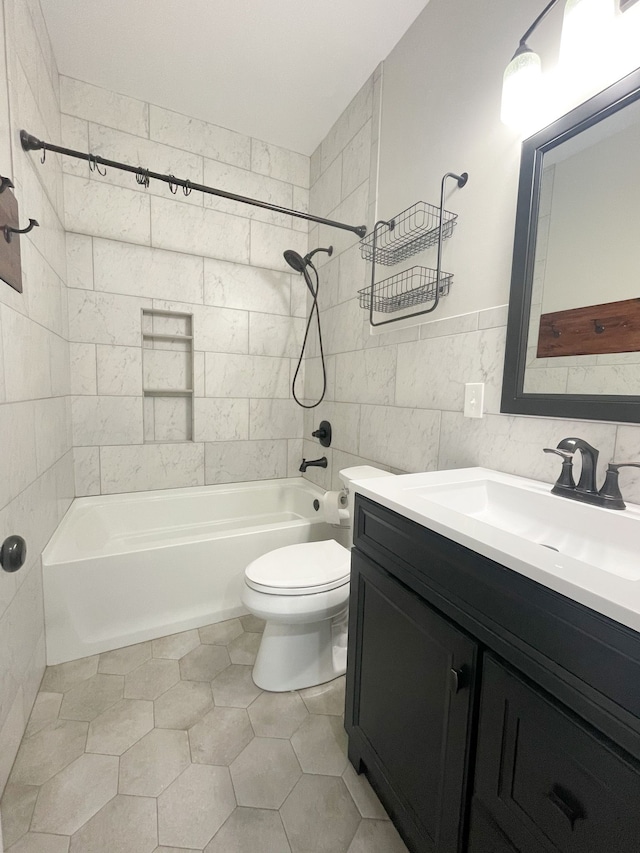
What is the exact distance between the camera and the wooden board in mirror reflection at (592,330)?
3.05 feet

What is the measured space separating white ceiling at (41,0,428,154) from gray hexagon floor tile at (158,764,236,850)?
2909 mm

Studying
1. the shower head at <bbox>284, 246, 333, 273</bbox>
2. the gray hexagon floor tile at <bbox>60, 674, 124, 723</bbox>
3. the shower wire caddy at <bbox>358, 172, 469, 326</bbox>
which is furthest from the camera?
the shower head at <bbox>284, 246, 333, 273</bbox>

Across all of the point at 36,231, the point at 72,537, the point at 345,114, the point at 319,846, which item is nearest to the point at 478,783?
the point at 319,846

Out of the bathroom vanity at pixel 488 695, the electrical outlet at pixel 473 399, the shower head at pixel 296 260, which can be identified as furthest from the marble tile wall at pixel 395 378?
the bathroom vanity at pixel 488 695

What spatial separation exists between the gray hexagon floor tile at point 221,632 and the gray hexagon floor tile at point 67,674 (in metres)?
0.46

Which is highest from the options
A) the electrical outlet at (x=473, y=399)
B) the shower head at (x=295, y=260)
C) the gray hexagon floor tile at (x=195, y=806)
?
the shower head at (x=295, y=260)

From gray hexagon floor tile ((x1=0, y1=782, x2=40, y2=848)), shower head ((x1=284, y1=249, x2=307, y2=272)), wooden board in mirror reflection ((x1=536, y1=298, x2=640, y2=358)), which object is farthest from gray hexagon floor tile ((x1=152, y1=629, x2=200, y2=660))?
shower head ((x1=284, y1=249, x2=307, y2=272))

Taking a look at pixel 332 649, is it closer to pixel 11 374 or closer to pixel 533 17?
pixel 11 374

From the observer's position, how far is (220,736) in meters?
1.28

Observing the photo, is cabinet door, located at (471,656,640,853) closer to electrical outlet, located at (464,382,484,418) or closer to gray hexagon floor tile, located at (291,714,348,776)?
gray hexagon floor tile, located at (291,714,348,776)

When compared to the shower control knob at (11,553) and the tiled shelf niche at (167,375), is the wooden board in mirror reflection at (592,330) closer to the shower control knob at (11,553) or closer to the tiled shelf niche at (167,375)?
the shower control knob at (11,553)

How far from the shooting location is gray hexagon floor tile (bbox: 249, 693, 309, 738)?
4.27 feet

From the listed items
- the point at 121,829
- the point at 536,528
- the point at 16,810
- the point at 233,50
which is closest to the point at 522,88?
the point at 536,528

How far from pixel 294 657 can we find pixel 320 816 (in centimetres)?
48
